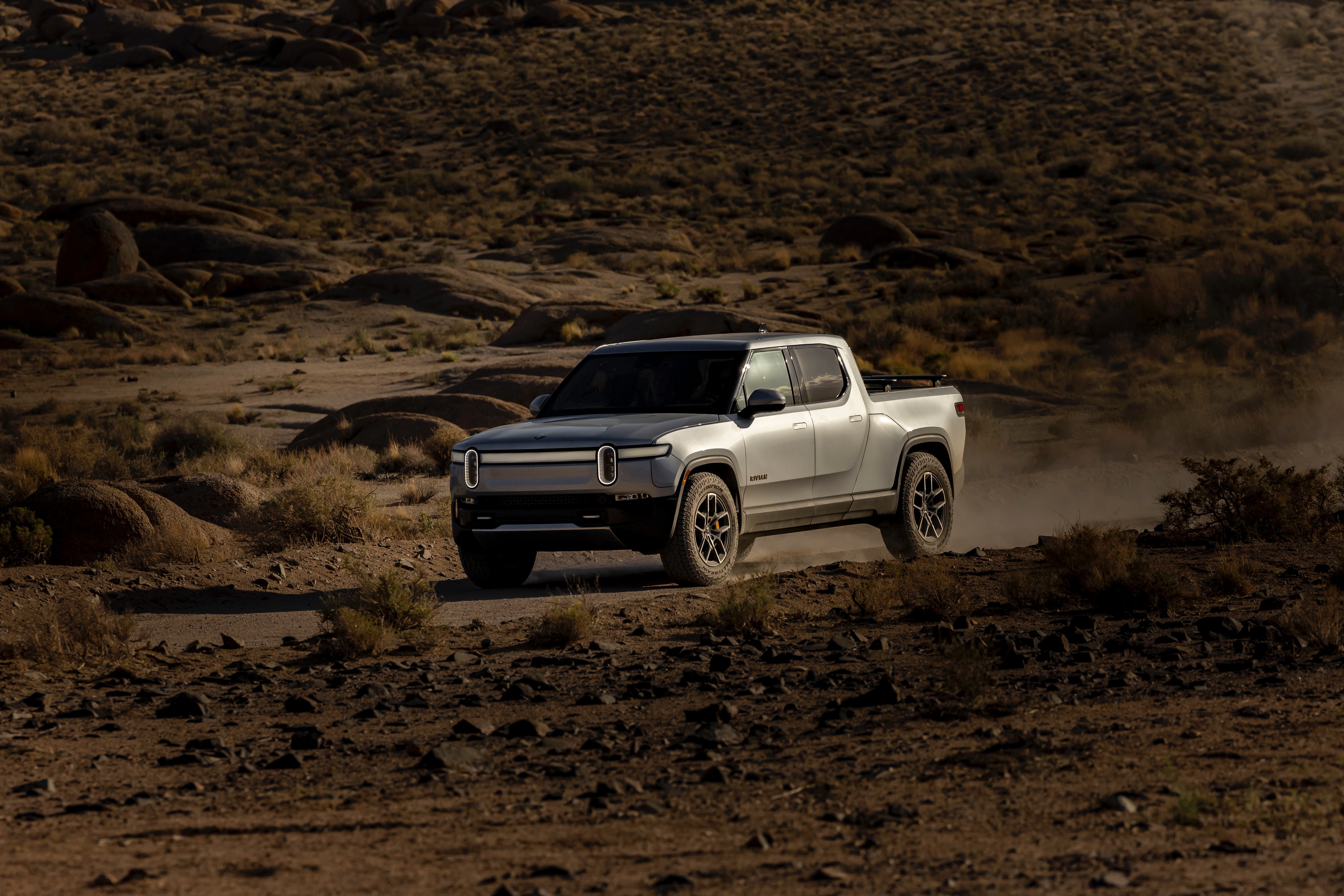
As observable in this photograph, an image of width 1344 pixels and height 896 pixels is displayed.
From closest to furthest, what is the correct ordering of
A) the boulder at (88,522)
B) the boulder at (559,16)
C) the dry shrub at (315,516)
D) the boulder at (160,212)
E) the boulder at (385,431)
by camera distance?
the boulder at (88,522)
the dry shrub at (315,516)
the boulder at (385,431)
the boulder at (160,212)
the boulder at (559,16)

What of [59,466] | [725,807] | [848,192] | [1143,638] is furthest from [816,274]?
[725,807]

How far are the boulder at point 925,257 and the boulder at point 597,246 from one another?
8076mm

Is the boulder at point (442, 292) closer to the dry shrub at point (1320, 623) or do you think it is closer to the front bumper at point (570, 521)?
the front bumper at point (570, 521)

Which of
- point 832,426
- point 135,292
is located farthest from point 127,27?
point 832,426

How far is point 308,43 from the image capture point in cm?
9050

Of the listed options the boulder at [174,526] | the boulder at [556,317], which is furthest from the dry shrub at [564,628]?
the boulder at [556,317]

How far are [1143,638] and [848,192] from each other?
56.4m

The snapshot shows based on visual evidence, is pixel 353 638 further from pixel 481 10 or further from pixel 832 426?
pixel 481 10

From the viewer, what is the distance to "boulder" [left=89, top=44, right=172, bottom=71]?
91812 millimetres

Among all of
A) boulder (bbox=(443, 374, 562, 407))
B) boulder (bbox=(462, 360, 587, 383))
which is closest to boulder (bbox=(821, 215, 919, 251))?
boulder (bbox=(462, 360, 587, 383))

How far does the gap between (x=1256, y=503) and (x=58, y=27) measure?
4039 inches

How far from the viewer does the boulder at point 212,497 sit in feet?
50.3

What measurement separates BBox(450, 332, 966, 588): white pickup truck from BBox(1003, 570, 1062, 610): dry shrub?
1.99m

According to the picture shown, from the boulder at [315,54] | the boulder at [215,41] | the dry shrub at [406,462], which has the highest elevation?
the boulder at [215,41]
